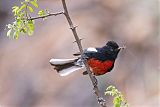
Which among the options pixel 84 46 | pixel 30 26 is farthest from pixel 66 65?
pixel 84 46

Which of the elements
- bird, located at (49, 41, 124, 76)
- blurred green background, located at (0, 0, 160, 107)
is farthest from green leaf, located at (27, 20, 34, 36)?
blurred green background, located at (0, 0, 160, 107)

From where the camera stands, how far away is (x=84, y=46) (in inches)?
256

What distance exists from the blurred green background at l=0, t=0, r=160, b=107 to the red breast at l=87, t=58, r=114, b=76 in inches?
134

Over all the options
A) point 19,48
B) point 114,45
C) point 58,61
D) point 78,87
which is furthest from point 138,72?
point 58,61

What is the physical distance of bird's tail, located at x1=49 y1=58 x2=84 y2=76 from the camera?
80.4 inches

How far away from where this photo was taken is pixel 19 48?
7488 millimetres

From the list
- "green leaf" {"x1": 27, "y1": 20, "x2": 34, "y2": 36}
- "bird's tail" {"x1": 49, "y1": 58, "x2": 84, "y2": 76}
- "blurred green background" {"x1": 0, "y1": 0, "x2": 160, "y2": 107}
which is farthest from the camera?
"blurred green background" {"x1": 0, "y1": 0, "x2": 160, "y2": 107}

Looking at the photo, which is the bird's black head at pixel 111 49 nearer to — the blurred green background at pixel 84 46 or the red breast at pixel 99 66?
the red breast at pixel 99 66

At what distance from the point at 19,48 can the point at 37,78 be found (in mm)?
894

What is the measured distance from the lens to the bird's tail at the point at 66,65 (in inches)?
80.4

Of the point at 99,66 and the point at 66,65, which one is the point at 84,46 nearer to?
the point at 99,66

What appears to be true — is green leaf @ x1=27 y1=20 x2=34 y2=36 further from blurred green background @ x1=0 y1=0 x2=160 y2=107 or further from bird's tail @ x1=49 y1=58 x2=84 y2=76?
blurred green background @ x1=0 y1=0 x2=160 y2=107

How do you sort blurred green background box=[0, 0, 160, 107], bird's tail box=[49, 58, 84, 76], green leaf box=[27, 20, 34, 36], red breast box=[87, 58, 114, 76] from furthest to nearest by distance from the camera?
1. blurred green background box=[0, 0, 160, 107]
2. red breast box=[87, 58, 114, 76]
3. bird's tail box=[49, 58, 84, 76]
4. green leaf box=[27, 20, 34, 36]

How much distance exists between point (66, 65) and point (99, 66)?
0.25m
